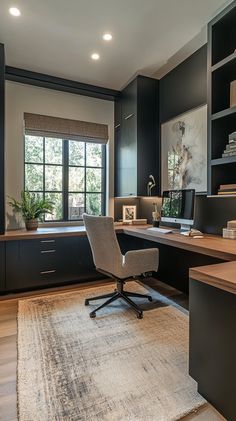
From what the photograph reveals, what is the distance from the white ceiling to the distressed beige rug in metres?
2.85

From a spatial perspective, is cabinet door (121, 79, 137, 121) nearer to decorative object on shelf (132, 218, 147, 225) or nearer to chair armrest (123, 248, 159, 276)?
decorative object on shelf (132, 218, 147, 225)

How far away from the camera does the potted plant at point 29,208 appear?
3.26 meters

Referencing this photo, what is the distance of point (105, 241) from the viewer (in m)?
2.32

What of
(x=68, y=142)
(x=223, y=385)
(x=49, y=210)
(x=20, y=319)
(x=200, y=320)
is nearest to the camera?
(x=223, y=385)

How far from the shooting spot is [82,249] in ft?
10.8

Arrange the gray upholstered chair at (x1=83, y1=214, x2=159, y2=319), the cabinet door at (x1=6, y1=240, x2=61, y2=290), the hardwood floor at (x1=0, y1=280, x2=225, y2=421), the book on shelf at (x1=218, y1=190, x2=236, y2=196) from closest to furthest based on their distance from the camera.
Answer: the hardwood floor at (x1=0, y1=280, x2=225, y2=421)
the book on shelf at (x1=218, y1=190, x2=236, y2=196)
the gray upholstered chair at (x1=83, y1=214, x2=159, y2=319)
the cabinet door at (x1=6, y1=240, x2=61, y2=290)

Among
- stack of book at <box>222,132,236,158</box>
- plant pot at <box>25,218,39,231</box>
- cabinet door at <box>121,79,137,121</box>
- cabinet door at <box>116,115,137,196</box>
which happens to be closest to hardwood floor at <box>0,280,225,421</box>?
plant pot at <box>25,218,39,231</box>

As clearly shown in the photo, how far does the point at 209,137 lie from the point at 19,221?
8.70 feet

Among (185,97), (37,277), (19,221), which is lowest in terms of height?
(37,277)

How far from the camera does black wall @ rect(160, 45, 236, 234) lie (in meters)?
2.52

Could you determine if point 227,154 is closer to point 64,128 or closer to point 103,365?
point 103,365

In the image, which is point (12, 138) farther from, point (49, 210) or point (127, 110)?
point (127, 110)

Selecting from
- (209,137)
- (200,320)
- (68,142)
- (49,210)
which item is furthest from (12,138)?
(200,320)

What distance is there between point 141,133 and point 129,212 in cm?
119
